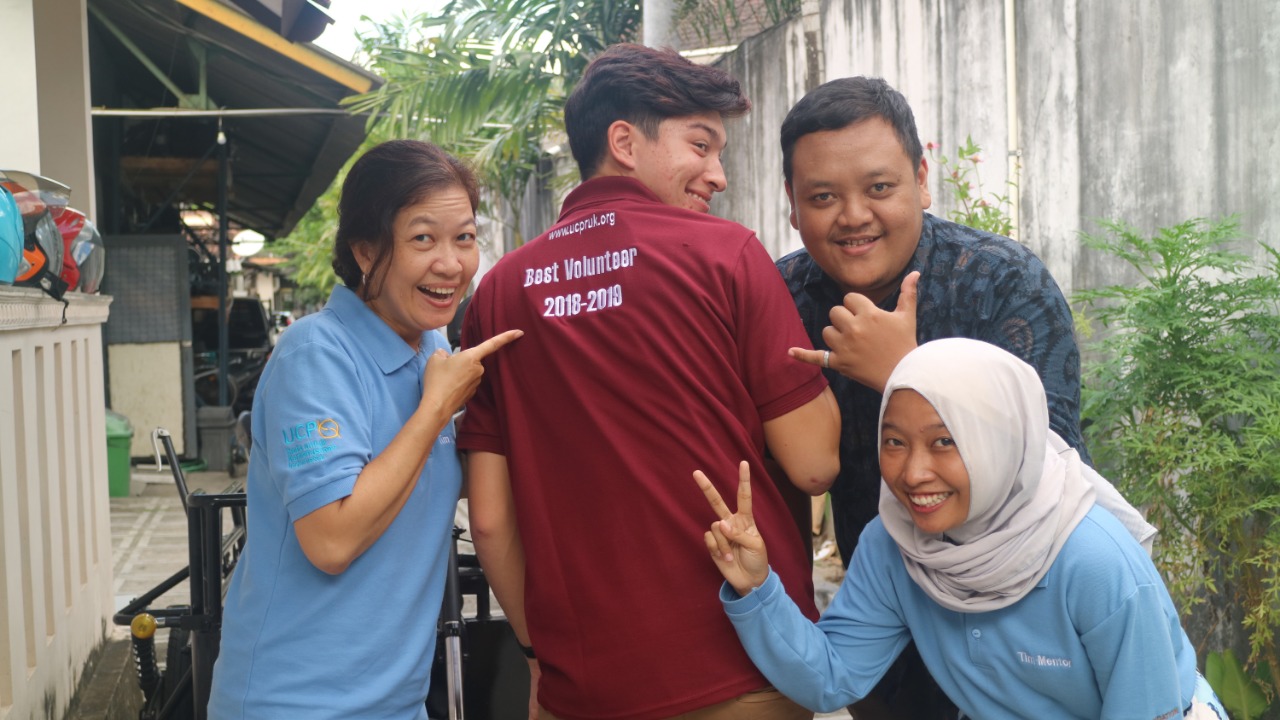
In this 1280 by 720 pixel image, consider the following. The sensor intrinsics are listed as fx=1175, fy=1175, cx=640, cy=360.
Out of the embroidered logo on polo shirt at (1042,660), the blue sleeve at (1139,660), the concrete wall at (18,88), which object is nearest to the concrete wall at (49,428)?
the concrete wall at (18,88)

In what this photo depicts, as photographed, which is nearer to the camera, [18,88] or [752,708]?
[752,708]

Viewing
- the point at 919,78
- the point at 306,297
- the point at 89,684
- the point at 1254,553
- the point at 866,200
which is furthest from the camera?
the point at 306,297

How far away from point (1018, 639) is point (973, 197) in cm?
370

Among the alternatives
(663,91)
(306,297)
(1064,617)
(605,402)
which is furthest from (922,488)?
(306,297)

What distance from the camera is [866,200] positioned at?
235cm

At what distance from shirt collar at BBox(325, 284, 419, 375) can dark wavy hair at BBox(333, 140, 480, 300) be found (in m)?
0.05

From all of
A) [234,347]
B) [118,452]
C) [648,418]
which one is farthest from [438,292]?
[234,347]

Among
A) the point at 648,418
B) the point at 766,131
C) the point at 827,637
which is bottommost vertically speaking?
the point at 827,637

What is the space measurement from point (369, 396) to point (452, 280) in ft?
0.92

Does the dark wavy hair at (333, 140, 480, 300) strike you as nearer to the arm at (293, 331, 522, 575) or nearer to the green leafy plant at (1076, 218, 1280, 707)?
the arm at (293, 331, 522, 575)

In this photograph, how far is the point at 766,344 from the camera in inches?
81.1

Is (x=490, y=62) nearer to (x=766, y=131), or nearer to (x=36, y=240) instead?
(x=766, y=131)

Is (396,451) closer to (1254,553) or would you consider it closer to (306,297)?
(1254,553)

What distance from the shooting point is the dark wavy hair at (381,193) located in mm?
2189
